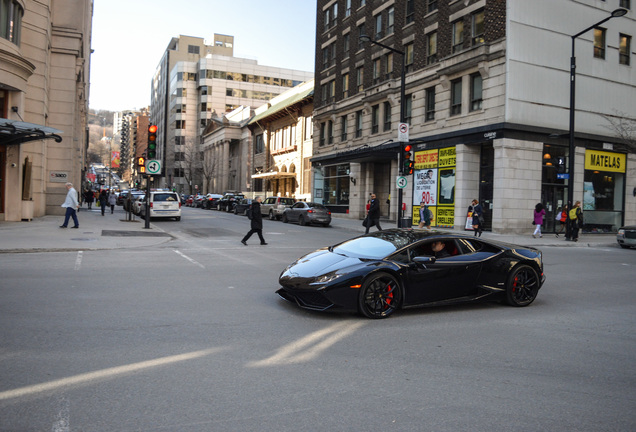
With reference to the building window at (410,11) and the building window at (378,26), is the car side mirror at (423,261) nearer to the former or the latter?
the building window at (410,11)

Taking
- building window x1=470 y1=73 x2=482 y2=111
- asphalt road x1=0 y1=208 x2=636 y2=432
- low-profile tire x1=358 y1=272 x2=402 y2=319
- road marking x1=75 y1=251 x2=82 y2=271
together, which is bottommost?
asphalt road x1=0 y1=208 x2=636 y2=432

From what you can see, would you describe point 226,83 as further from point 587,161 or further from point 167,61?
point 587,161

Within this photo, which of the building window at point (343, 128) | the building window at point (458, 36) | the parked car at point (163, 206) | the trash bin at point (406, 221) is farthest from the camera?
the building window at point (343, 128)

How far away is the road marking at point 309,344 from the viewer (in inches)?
205

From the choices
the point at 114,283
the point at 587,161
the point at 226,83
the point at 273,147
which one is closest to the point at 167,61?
the point at 226,83

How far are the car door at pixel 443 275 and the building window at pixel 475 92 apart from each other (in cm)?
2095

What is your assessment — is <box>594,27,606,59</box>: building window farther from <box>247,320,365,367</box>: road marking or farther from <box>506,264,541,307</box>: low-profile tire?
<box>247,320,365,367</box>: road marking

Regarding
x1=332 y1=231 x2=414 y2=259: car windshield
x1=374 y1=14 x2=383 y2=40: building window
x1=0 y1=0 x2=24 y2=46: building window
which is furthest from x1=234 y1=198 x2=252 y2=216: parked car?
x1=332 y1=231 x2=414 y2=259: car windshield

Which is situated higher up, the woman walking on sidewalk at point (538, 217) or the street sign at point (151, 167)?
the street sign at point (151, 167)

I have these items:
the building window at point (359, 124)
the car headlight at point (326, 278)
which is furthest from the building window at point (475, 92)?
the car headlight at point (326, 278)

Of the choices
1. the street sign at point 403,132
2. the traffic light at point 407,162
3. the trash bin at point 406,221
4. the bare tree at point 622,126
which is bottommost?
the trash bin at point 406,221

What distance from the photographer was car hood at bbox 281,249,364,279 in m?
7.27

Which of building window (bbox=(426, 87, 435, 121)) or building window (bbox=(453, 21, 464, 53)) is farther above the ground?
building window (bbox=(453, 21, 464, 53))

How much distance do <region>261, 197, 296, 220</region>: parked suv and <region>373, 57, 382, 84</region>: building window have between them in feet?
33.6
